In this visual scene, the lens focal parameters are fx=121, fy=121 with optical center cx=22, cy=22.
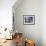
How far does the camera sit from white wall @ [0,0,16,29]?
14.8 feet

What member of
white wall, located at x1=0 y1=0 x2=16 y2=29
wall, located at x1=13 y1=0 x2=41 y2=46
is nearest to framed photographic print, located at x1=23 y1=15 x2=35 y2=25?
wall, located at x1=13 y1=0 x2=41 y2=46

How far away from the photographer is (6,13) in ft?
14.9

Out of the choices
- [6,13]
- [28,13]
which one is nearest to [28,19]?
[28,13]

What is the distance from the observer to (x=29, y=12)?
6.10m

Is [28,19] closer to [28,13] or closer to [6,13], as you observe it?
[28,13]

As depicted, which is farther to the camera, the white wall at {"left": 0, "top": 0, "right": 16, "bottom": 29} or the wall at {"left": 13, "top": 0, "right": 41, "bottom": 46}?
the wall at {"left": 13, "top": 0, "right": 41, "bottom": 46}

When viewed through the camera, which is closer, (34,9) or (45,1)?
(45,1)

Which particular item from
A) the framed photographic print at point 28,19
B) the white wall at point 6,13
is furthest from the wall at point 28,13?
the white wall at point 6,13

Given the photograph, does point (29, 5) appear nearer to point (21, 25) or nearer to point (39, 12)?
point (39, 12)

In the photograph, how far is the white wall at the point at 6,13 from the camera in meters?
4.50

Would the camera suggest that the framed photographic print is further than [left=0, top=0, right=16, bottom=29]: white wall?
Yes

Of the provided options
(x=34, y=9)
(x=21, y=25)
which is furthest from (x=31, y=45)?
(x=34, y=9)

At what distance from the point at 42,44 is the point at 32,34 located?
27.6 inches

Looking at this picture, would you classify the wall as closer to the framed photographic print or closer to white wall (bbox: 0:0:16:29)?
A: the framed photographic print
